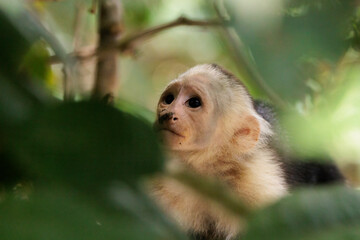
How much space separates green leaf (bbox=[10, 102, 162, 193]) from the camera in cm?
33

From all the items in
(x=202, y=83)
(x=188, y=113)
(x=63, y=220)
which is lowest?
(x=63, y=220)

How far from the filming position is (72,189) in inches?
13.1

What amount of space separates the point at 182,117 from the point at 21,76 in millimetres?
1278

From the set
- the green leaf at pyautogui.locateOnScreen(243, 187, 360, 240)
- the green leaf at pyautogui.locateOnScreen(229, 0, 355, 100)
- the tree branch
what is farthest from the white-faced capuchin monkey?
the green leaf at pyautogui.locateOnScreen(243, 187, 360, 240)

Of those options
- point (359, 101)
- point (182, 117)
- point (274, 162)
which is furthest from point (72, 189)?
point (274, 162)

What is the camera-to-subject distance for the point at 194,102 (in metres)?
1.74

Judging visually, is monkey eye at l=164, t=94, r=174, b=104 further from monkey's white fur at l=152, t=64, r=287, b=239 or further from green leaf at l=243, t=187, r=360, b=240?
green leaf at l=243, t=187, r=360, b=240

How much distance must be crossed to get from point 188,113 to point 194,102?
0.06 metres

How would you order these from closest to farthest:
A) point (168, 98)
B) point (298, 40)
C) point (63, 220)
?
point (63, 220) < point (298, 40) < point (168, 98)

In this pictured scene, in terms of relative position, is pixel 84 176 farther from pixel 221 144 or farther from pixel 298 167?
pixel 298 167

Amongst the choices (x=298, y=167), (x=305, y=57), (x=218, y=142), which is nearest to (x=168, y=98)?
(x=218, y=142)

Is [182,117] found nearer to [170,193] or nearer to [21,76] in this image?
[170,193]

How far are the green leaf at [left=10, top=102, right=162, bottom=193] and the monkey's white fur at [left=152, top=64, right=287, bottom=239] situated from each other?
44.9 inches

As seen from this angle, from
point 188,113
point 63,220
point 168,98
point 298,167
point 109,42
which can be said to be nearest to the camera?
point 63,220
